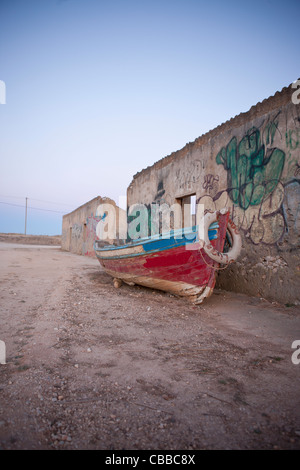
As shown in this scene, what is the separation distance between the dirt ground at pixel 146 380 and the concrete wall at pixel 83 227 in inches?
384

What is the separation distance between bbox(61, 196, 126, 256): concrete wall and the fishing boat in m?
8.31

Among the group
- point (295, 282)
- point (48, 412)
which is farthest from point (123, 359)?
point (295, 282)

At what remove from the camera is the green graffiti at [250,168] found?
4.77m

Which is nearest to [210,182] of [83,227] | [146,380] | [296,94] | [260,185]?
[260,185]

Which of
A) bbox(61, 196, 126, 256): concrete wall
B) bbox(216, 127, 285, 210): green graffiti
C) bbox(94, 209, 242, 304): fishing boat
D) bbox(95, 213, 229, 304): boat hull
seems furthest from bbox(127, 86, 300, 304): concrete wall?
bbox(61, 196, 126, 256): concrete wall

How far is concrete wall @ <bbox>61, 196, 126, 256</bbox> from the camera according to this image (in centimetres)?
1534

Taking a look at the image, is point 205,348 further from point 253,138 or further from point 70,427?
point 253,138

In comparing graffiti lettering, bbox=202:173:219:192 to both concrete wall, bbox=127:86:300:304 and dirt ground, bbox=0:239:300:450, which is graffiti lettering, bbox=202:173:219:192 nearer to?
concrete wall, bbox=127:86:300:304

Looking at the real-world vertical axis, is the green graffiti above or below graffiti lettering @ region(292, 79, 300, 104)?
below

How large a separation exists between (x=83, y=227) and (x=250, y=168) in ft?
46.9

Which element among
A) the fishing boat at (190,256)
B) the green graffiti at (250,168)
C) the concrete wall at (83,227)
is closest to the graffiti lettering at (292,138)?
the green graffiti at (250,168)

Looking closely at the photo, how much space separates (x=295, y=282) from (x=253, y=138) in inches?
122

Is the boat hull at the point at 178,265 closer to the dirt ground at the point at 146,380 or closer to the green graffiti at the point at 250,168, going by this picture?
the dirt ground at the point at 146,380

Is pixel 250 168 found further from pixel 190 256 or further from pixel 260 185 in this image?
pixel 190 256
